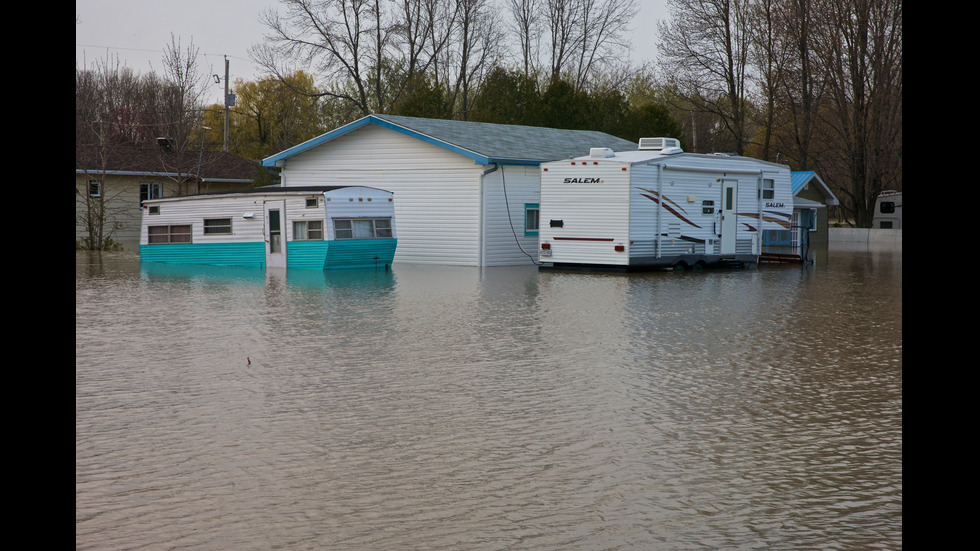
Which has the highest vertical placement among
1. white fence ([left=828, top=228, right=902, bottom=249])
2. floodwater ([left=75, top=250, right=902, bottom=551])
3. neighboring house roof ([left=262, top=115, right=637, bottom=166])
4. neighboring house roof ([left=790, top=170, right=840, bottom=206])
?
neighboring house roof ([left=262, top=115, right=637, bottom=166])

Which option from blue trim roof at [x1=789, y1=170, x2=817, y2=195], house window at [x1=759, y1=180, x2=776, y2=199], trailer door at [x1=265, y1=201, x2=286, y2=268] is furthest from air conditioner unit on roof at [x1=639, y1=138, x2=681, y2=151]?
blue trim roof at [x1=789, y1=170, x2=817, y2=195]

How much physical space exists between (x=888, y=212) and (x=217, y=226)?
38751mm

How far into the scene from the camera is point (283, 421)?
27.5 ft

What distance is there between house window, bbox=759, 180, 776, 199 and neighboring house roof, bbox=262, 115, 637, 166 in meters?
6.28

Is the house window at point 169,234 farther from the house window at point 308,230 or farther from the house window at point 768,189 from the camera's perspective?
the house window at point 768,189

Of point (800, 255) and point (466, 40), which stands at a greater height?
point (466, 40)

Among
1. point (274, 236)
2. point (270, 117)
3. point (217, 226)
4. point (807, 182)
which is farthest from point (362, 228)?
point (270, 117)

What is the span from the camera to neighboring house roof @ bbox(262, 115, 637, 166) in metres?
29.3

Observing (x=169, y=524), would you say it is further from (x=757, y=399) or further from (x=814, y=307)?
(x=814, y=307)

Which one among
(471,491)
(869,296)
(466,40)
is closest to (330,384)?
(471,491)

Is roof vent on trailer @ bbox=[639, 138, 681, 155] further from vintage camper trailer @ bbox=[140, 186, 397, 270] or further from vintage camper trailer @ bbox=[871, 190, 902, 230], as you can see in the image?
vintage camper trailer @ bbox=[871, 190, 902, 230]

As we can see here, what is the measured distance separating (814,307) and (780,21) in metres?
33.6

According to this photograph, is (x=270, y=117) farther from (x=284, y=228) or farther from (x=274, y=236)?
(x=284, y=228)

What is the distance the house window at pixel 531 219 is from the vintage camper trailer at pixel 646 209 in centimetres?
343
